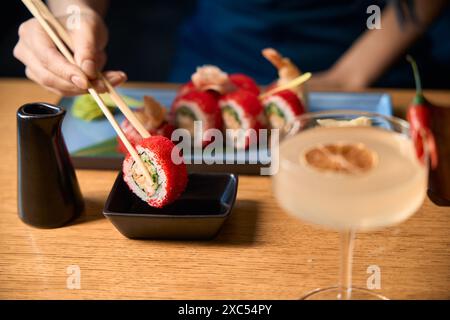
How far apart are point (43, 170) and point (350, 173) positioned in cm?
55

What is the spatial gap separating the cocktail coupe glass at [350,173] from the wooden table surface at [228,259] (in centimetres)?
13

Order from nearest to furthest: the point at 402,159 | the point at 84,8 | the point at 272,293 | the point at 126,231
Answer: the point at 402,159
the point at 272,293
the point at 126,231
the point at 84,8

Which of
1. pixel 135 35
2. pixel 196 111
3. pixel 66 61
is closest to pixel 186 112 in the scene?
pixel 196 111

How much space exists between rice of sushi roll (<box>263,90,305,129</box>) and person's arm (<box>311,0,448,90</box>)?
0.44 m

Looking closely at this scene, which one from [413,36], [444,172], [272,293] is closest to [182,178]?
[272,293]

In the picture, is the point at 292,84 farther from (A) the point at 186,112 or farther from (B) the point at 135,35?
(B) the point at 135,35

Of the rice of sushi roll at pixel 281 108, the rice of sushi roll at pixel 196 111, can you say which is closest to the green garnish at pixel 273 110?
the rice of sushi roll at pixel 281 108

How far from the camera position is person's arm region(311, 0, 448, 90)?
1878mm

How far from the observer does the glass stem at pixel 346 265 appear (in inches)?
34.5

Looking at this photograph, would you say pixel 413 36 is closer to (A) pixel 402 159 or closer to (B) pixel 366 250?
(B) pixel 366 250

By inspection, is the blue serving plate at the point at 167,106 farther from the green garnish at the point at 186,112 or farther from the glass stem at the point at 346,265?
the glass stem at the point at 346,265

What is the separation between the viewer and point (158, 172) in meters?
1.04

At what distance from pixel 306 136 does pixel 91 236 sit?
1.41ft

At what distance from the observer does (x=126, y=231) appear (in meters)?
1.04
